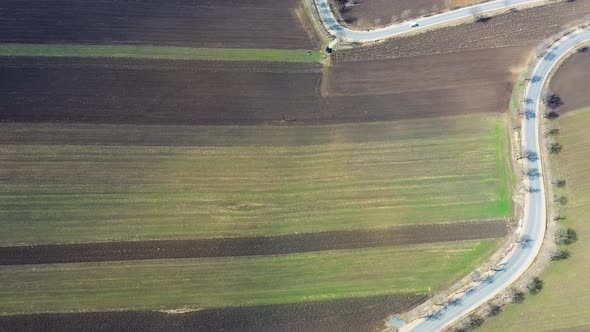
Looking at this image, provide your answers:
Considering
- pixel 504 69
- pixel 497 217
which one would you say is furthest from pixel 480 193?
pixel 504 69

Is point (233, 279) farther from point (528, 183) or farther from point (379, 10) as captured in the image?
point (379, 10)

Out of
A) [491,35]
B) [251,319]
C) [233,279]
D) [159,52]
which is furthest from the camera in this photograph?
[491,35]

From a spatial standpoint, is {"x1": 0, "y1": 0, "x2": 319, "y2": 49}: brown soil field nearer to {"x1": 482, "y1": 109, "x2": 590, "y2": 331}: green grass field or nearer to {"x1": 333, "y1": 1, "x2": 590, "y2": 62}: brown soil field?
{"x1": 333, "y1": 1, "x2": 590, "y2": 62}: brown soil field

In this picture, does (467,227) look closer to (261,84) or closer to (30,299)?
(261,84)

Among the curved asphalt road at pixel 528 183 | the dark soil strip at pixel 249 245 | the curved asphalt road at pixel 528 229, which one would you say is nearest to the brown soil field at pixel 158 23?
the curved asphalt road at pixel 528 183

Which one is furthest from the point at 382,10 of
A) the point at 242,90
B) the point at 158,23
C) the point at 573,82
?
the point at 158,23

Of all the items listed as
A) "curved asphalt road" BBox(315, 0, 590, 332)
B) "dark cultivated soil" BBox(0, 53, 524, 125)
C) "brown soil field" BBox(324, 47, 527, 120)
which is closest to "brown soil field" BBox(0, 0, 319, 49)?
"dark cultivated soil" BBox(0, 53, 524, 125)

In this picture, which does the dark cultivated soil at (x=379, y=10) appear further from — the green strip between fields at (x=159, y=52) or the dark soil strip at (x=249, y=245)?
the dark soil strip at (x=249, y=245)
